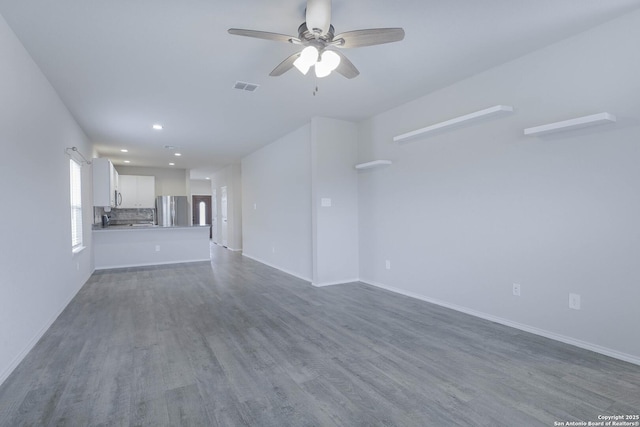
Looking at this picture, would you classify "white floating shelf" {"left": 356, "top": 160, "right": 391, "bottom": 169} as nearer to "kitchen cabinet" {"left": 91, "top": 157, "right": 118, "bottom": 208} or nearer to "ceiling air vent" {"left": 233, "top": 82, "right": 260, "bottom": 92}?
"ceiling air vent" {"left": 233, "top": 82, "right": 260, "bottom": 92}

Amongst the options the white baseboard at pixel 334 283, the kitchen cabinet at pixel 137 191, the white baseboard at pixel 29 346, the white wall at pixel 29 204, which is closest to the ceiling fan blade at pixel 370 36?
the white wall at pixel 29 204

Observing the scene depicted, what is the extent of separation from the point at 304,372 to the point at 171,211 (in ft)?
26.3

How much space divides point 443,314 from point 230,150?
5570 millimetres

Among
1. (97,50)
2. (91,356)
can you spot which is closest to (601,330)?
(91,356)

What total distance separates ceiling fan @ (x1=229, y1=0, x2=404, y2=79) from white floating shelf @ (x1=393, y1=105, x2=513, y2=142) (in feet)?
4.69

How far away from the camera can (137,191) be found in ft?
28.7

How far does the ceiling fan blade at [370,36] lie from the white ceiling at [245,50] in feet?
0.83

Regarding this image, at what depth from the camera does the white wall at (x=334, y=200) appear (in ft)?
16.0

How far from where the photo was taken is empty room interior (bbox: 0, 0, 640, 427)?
2074 mm

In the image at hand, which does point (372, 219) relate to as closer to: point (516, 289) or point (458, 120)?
point (458, 120)

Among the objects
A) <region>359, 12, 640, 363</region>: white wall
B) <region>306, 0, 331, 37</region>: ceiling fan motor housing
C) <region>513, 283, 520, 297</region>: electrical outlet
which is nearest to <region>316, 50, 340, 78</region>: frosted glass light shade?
<region>306, 0, 331, 37</region>: ceiling fan motor housing

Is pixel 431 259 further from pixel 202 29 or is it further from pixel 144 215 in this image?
pixel 144 215

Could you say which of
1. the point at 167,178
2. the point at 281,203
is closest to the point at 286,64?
the point at 281,203

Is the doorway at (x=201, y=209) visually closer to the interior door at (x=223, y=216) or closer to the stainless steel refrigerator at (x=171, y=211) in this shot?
the interior door at (x=223, y=216)
